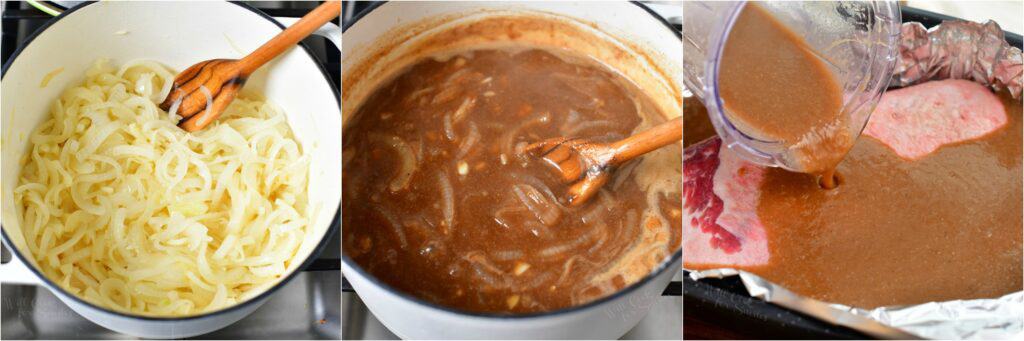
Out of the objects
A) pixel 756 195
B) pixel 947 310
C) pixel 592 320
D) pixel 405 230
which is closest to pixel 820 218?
pixel 756 195

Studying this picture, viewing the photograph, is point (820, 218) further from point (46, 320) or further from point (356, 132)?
point (46, 320)

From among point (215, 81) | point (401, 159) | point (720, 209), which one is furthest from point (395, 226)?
point (720, 209)

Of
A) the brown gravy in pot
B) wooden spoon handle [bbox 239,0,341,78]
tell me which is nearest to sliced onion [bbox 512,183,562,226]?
the brown gravy in pot

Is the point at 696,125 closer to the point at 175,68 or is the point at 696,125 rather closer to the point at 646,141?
the point at 646,141

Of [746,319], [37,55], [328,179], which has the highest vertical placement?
[37,55]

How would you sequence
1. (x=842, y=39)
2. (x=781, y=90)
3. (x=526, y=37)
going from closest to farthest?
(x=781, y=90) → (x=842, y=39) → (x=526, y=37)

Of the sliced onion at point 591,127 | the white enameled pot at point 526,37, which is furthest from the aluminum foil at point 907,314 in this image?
the sliced onion at point 591,127

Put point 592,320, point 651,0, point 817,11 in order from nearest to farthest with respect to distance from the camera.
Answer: point 592,320 → point 817,11 → point 651,0
